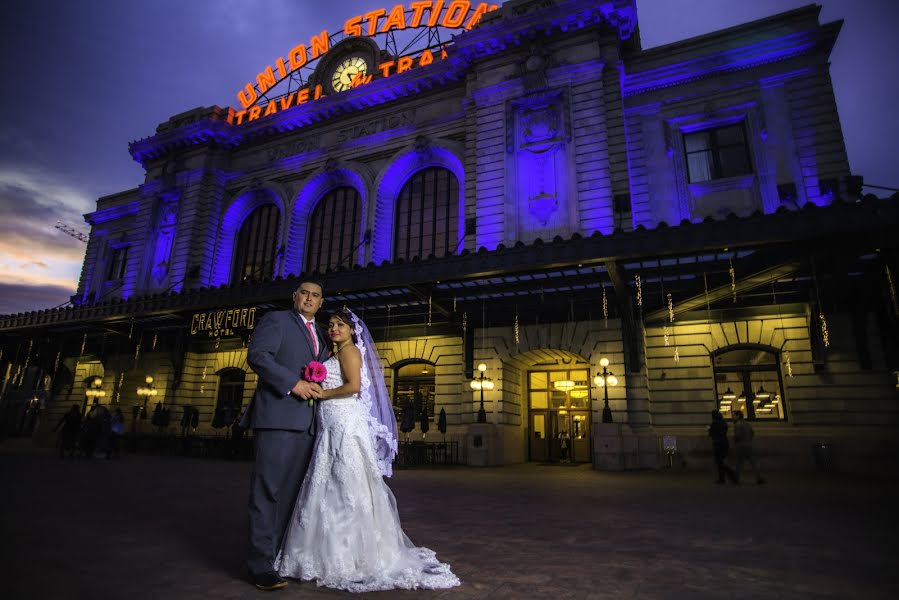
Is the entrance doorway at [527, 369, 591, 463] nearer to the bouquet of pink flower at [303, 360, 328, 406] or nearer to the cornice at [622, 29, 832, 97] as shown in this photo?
the cornice at [622, 29, 832, 97]

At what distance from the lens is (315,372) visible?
3.92 m

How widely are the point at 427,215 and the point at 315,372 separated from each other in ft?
65.2

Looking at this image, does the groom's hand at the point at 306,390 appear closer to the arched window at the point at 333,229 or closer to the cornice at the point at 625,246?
the cornice at the point at 625,246

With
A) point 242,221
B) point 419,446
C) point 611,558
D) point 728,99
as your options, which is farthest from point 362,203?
point 611,558

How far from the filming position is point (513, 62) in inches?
826

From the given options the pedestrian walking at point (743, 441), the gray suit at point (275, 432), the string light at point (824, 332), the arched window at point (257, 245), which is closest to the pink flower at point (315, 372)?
the gray suit at point (275, 432)

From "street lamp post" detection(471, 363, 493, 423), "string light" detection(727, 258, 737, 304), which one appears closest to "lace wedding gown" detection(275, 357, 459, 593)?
"string light" detection(727, 258, 737, 304)

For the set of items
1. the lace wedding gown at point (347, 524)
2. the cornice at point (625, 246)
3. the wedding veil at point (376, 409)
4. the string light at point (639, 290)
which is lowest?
the lace wedding gown at point (347, 524)

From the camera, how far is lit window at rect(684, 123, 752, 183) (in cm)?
1891

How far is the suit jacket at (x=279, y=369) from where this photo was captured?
150 inches

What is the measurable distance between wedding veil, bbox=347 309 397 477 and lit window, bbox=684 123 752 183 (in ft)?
60.8

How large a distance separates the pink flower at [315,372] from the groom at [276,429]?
0.05m

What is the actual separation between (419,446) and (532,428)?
19.8ft

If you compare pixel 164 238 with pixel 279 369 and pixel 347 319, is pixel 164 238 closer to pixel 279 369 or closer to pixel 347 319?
pixel 347 319
